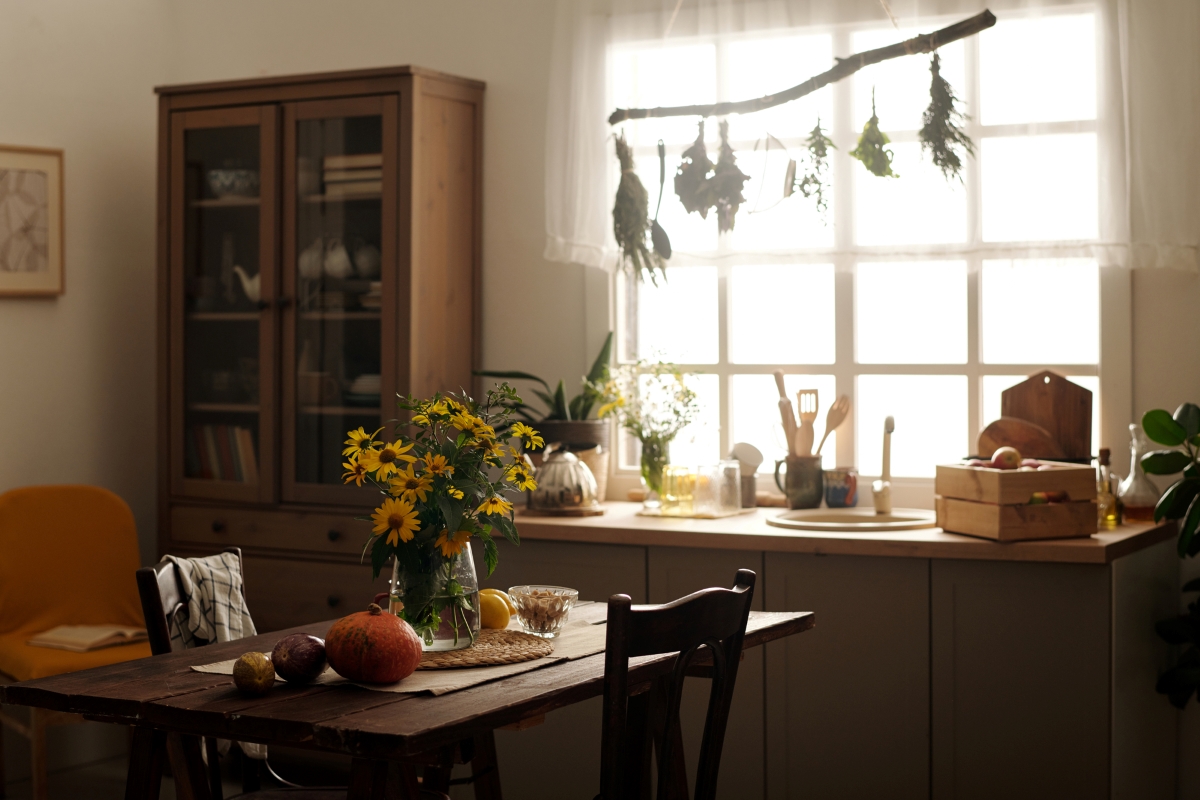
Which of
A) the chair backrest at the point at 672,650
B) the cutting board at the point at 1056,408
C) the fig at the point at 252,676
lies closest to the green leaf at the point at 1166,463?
the cutting board at the point at 1056,408

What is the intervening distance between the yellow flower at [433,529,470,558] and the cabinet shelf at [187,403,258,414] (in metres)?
2.21

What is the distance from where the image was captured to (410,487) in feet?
6.65

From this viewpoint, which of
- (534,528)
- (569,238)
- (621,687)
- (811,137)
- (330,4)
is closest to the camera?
(621,687)

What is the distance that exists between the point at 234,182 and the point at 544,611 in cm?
240

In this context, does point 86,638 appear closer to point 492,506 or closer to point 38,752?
point 38,752

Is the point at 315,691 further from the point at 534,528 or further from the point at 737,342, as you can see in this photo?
the point at 737,342

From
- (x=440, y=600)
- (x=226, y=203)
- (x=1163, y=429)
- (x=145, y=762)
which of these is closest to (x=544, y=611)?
(x=440, y=600)

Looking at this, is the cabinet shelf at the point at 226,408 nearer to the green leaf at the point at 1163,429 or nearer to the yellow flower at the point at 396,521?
the yellow flower at the point at 396,521

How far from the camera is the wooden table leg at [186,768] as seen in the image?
206 centimetres

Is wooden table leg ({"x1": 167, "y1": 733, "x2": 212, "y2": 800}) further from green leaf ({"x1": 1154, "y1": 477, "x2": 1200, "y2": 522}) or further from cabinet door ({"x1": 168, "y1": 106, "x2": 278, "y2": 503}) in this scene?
green leaf ({"x1": 1154, "y1": 477, "x2": 1200, "y2": 522})

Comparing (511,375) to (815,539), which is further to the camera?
(511,375)

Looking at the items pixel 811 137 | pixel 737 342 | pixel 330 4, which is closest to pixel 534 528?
pixel 737 342

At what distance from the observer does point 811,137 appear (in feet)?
9.78

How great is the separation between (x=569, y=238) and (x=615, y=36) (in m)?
0.67
